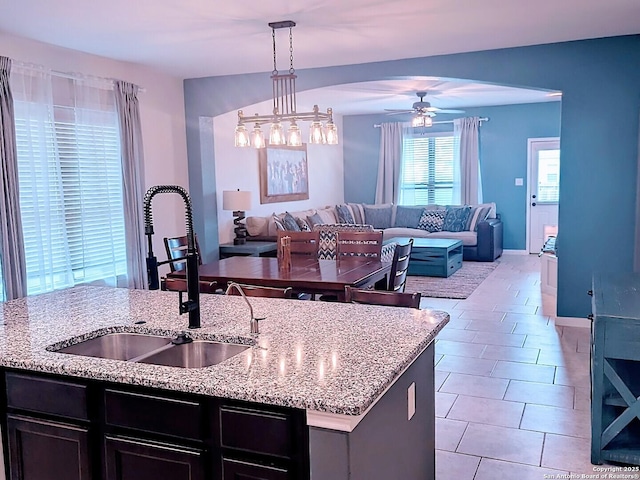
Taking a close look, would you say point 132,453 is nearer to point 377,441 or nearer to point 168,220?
point 377,441

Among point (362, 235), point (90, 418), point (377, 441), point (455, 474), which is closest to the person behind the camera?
point (377, 441)

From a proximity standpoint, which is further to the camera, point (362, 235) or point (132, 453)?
point (362, 235)

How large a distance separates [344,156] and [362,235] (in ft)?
21.7

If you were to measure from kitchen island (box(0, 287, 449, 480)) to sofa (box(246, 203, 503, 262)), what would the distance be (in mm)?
5839

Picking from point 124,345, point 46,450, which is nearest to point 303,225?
point 124,345

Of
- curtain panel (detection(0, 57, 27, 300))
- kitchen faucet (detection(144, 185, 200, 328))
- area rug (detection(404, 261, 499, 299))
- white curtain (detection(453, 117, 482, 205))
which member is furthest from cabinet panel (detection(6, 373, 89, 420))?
white curtain (detection(453, 117, 482, 205))

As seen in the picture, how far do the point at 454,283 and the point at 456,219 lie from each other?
2.46m

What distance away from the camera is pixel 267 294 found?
119 inches

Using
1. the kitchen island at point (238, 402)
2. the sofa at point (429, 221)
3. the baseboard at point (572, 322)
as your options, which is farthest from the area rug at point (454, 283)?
the kitchen island at point (238, 402)

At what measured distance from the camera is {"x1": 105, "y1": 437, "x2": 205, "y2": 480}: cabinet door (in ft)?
5.77

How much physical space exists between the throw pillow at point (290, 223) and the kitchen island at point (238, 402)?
5345 mm

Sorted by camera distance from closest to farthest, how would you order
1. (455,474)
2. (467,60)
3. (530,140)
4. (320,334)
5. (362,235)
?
1. (320,334)
2. (455,474)
3. (362,235)
4. (467,60)
5. (530,140)

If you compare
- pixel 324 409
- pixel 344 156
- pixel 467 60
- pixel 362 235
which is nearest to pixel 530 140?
pixel 344 156

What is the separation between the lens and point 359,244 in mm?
4898
